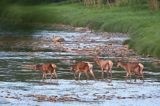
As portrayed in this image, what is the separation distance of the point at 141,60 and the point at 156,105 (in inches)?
594

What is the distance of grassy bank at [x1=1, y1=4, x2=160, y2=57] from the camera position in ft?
151

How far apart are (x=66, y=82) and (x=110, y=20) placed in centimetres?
3800

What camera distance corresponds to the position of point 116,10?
7912 centimetres

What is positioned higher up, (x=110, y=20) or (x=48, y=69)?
(x=48, y=69)

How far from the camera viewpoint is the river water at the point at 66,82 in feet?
83.3

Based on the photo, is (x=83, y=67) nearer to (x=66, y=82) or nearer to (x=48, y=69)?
(x=66, y=82)

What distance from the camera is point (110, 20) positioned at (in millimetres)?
68000

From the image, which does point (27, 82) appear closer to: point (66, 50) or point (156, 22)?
point (66, 50)

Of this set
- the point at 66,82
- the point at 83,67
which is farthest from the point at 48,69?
the point at 83,67

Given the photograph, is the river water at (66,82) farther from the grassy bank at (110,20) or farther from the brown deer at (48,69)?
the grassy bank at (110,20)

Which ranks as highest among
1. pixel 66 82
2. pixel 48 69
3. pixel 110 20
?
pixel 48 69

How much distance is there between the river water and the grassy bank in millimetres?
1535

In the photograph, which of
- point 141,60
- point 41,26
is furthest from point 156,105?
point 41,26

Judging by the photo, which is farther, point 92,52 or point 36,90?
point 92,52
